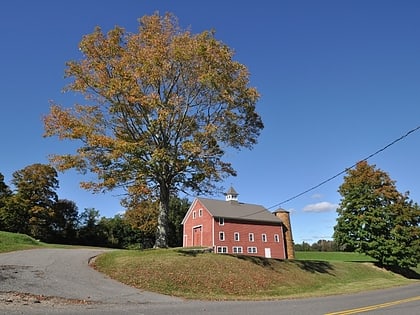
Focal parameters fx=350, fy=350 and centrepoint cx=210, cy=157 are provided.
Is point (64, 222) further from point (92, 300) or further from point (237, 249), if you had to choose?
point (92, 300)

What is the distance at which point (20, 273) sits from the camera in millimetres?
13641

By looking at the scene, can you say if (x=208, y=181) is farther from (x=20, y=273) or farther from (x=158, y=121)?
(x=20, y=273)

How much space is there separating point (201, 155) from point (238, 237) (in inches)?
1261

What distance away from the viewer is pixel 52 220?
54.7 meters

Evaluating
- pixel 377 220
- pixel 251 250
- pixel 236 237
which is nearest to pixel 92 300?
pixel 377 220

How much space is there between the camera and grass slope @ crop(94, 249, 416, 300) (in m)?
15.0

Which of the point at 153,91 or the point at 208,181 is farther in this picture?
the point at 208,181

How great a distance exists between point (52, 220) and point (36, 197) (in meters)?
4.98

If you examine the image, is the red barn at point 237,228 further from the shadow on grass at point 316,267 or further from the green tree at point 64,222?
the shadow on grass at point 316,267

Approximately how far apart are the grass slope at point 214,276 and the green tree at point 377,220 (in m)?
13.0

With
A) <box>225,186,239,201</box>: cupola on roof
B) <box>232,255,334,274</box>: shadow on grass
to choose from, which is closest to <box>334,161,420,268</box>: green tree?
<box>232,255,334,274</box>: shadow on grass

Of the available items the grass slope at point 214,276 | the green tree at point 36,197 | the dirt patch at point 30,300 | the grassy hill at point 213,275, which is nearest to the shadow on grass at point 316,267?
the grassy hill at point 213,275

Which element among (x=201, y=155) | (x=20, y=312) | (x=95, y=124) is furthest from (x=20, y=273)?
(x=201, y=155)

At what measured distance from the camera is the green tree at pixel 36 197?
50312 mm
